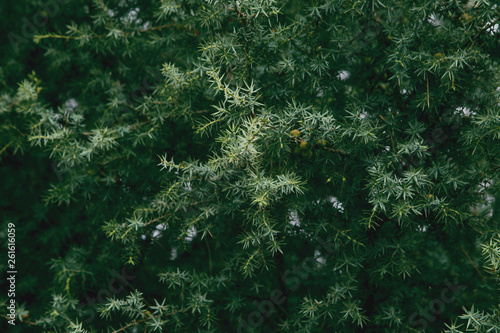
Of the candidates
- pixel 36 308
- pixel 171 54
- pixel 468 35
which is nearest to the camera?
pixel 468 35

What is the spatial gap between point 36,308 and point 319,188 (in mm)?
1517

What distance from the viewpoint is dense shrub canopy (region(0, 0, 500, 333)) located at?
156 centimetres

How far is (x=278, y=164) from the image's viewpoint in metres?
1.63

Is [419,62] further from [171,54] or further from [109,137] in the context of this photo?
[109,137]

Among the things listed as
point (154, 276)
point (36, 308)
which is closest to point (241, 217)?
point (154, 276)

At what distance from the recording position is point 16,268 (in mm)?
2215

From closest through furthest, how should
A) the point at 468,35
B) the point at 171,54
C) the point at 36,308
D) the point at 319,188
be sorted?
the point at 468,35
the point at 319,188
the point at 171,54
the point at 36,308

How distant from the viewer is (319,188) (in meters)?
1.73

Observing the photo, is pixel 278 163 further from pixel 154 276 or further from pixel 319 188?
pixel 154 276

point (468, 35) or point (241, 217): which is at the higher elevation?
point (468, 35)

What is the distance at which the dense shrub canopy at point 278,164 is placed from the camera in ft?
5.12

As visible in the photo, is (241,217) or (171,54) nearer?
(241,217)

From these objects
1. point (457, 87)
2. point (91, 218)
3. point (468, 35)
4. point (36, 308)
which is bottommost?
point (36, 308)

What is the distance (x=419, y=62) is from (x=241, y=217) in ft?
2.86
